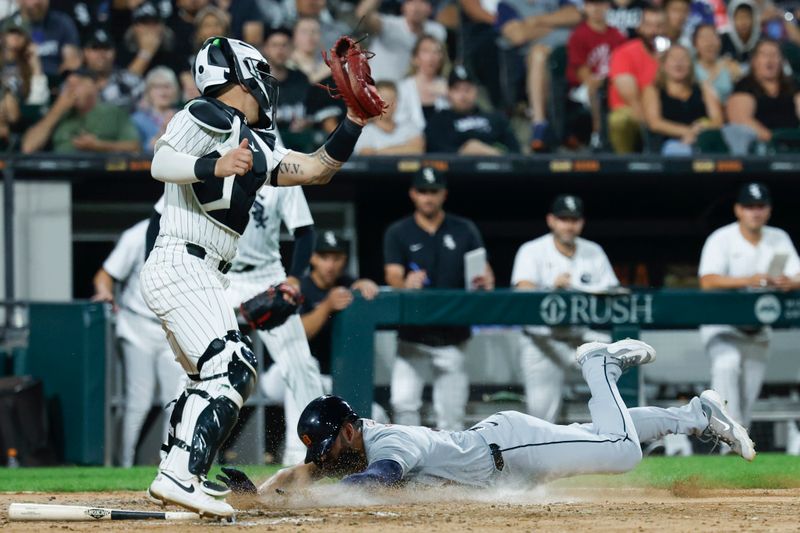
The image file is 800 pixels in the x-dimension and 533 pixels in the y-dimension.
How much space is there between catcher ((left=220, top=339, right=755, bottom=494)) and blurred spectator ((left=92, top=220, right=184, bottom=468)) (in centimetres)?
315

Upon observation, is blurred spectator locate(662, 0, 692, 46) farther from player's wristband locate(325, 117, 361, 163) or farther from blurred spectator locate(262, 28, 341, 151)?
player's wristband locate(325, 117, 361, 163)

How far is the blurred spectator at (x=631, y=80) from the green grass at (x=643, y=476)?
3262 millimetres

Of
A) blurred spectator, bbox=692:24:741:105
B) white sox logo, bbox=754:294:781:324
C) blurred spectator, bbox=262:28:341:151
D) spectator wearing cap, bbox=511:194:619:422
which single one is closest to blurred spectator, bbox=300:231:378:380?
spectator wearing cap, bbox=511:194:619:422

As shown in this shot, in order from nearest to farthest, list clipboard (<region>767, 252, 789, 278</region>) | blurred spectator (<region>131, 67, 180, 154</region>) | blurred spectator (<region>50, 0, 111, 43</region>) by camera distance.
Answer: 1. clipboard (<region>767, 252, 789, 278</region>)
2. blurred spectator (<region>131, 67, 180, 154</region>)
3. blurred spectator (<region>50, 0, 111, 43</region>)

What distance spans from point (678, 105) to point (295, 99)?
312cm

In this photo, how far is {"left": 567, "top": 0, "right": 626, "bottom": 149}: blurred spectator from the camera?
10.9m

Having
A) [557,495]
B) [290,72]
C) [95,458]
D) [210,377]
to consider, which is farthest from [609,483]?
[290,72]

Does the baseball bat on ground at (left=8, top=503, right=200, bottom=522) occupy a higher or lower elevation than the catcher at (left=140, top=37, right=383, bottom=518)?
lower

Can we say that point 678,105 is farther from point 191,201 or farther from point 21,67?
point 191,201

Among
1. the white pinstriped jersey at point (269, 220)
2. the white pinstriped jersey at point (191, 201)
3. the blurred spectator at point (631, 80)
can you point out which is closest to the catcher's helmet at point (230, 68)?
the white pinstriped jersey at point (191, 201)

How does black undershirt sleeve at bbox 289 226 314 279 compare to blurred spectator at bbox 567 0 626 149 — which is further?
blurred spectator at bbox 567 0 626 149

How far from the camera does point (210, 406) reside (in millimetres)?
4688

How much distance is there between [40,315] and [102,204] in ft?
6.21

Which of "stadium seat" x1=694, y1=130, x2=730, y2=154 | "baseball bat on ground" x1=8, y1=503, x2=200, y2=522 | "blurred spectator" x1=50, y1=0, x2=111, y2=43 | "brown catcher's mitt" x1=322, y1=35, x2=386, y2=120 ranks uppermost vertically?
"blurred spectator" x1=50, y1=0, x2=111, y2=43
